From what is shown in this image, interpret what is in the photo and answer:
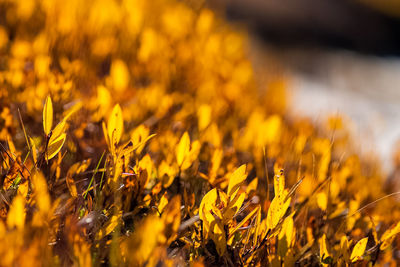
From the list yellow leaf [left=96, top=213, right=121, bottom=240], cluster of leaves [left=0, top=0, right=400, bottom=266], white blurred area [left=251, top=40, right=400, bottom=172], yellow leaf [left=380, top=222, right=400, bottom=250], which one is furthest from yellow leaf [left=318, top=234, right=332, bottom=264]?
white blurred area [left=251, top=40, right=400, bottom=172]

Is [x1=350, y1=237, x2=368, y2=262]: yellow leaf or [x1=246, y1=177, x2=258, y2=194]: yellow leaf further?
[x1=246, y1=177, x2=258, y2=194]: yellow leaf

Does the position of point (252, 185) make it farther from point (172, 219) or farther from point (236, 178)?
point (172, 219)

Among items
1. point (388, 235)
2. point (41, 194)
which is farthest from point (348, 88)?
point (41, 194)

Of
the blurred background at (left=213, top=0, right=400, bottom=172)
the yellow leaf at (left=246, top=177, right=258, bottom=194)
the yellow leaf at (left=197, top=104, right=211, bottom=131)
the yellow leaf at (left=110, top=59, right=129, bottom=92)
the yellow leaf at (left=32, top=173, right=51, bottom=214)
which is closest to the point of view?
the yellow leaf at (left=32, top=173, right=51, bottom=214)

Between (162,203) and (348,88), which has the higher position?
(162,203)

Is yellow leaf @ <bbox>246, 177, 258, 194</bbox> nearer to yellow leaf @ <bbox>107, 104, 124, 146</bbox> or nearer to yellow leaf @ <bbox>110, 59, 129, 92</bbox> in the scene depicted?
yellow leaf @ <bbox>107, 104, 124, 146</bbox>

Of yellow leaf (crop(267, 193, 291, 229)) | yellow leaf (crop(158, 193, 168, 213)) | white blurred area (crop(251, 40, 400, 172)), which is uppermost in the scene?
yellow leaf (crop(267, 193, 291, 229))
